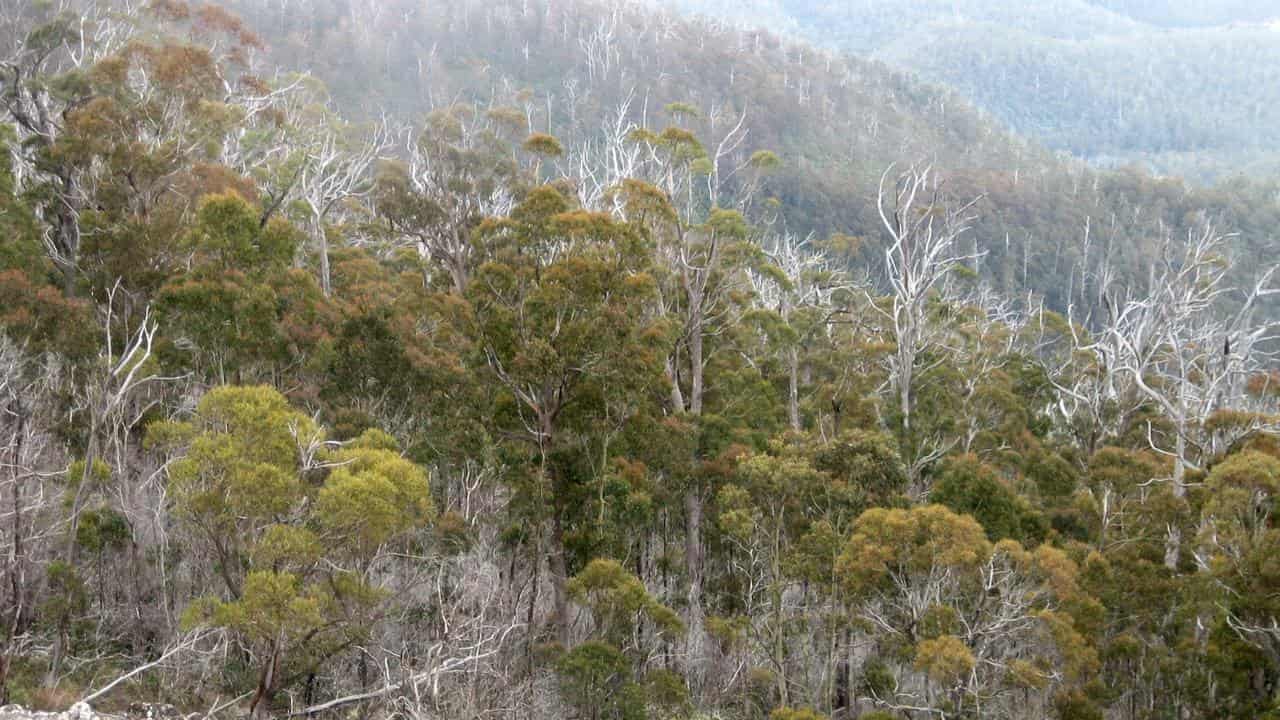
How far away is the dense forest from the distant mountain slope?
155ft

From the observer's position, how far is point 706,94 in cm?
9388

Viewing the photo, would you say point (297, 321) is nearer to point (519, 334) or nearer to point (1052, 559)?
point (519, 334)

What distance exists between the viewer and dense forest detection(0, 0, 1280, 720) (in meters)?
12.8

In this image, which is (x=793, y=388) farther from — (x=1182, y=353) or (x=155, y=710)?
(x=155, y=710)

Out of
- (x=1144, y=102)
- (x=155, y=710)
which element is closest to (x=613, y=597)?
(x=155, y=710)

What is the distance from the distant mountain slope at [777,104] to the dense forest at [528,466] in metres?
47.3

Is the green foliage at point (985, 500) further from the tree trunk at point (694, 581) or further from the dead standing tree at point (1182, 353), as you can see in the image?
the tree trunk at point (694, 581)

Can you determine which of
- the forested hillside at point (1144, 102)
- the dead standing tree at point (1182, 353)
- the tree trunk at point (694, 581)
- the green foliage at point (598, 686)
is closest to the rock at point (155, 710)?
the green foliage at point (598, 686)

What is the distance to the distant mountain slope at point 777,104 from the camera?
77438 millimetres

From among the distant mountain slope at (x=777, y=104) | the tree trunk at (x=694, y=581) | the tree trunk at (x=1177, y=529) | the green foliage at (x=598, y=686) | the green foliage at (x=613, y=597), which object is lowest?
the distant mountain slope at (x=777, y=104)

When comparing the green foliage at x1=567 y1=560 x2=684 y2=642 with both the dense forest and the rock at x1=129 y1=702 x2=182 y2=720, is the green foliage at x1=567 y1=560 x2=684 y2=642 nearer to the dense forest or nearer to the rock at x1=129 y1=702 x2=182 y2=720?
the dense forest

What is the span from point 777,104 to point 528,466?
8654 centimetres

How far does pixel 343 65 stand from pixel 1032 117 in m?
141

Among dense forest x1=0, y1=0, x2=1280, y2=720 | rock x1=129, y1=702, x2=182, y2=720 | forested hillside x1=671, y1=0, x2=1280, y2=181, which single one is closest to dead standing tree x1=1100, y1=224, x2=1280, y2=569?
dense forest x1=0, y1=0, x2=1280, y2=720
